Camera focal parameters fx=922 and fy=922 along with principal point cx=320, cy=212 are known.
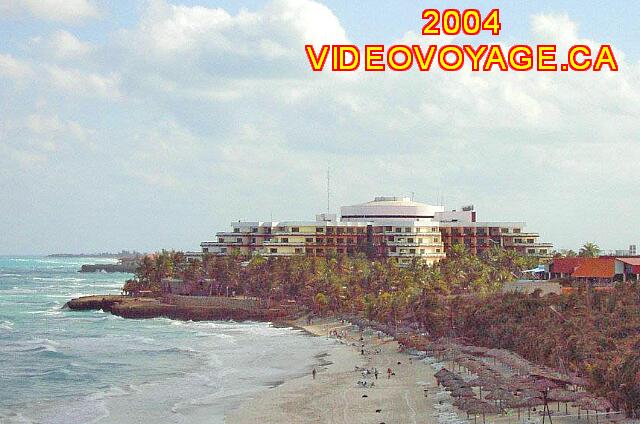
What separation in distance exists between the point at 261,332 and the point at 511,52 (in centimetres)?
6377

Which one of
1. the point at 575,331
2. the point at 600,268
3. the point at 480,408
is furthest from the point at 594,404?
the point at 600,268

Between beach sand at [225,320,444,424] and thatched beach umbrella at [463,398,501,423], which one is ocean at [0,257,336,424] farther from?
thatched beach umbrella at [463,398,501,423]

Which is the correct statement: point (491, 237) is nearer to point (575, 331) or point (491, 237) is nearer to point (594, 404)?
point (575, 331)

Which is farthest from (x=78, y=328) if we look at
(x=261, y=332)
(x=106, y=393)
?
(x=106, y=393)

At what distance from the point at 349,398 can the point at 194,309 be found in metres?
74.9

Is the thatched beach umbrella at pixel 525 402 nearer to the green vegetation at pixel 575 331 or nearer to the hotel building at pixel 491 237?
the green vegetation at pixel 575 331

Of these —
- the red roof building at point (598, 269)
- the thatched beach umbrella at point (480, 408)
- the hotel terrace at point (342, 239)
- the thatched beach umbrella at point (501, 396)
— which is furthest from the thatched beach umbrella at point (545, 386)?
the hotel terrace at point (342, 239)

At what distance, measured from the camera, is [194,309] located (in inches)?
5453

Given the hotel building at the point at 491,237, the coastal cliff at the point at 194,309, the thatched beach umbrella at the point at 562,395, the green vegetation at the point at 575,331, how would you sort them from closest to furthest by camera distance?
the green vegetation at the point at 575,331 < the thatched beach umbrella at the point at 562,395 < the coastal cliff at the point at 194,309 < the hotel building at the point at 491,237

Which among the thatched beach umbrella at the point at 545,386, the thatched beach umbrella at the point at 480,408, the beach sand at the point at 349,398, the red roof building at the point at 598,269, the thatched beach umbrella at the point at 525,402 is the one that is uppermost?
the red roof building at the point at 598,269

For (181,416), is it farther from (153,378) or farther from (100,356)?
(100,356)

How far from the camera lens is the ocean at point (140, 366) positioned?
65.8m

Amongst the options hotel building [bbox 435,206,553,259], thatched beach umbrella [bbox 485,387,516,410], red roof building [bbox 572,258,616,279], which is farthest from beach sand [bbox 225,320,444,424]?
hotel building [bbox 435,206,553,259]

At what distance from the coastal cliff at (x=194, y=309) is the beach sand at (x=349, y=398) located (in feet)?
148
